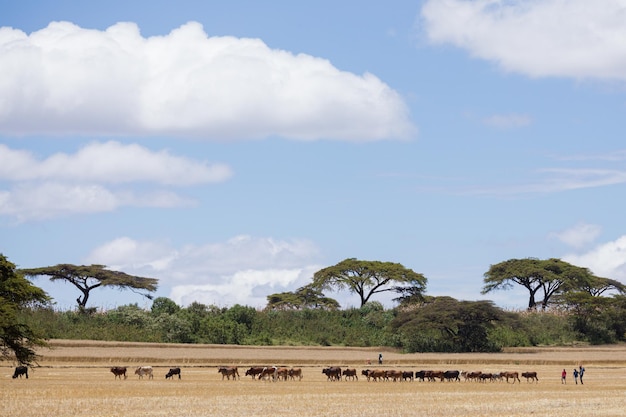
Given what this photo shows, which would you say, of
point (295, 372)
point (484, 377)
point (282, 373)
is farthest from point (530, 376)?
point (282, 373)

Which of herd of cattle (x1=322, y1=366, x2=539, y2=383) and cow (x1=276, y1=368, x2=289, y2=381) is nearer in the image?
cow (x1=276, y1=368, x2=289, y2=381)

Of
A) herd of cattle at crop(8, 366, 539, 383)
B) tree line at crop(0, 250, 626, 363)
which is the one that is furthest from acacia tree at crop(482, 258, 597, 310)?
herd of cattle at crop(8, 366, 539, 383)

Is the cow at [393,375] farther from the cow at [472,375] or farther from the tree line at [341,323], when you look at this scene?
the tree line at [341,323]

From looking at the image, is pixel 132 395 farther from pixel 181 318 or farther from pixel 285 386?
pixel 181 318

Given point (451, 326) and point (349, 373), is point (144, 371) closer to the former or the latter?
point (349, 373)

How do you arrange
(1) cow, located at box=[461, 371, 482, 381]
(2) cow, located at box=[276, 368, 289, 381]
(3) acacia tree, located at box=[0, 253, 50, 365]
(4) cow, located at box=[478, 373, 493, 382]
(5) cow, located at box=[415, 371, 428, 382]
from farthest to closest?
(5) cow, located at box=[415, 371, 428, 382] < (4) cow, located at box=[478, 373, 493, 382] < (1) cow, located at box=[461, 371, 482, 381] < (2) cow, located at box=[276, 368, 289, 381] < (3) acacia tree, located at box=[0, 253, 50, 365]

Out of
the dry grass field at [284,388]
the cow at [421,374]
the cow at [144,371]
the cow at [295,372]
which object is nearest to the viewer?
the dry grass field at [284,388]

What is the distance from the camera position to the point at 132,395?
4350 centimetres

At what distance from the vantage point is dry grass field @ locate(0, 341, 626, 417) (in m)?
37.8

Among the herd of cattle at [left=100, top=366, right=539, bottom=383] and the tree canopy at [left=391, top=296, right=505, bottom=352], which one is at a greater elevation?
the tree canopy at [left=391, top=296, right=505, bottom=352]

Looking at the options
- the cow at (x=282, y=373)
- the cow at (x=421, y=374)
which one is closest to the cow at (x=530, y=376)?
the cow at (x=421, y=374)

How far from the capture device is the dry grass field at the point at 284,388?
37844mm

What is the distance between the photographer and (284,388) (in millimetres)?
50875

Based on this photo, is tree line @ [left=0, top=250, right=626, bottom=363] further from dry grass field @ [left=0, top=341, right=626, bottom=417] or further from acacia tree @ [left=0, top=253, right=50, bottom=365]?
acacia tree @ [left=0, top=253, right=50, bottom=365]
